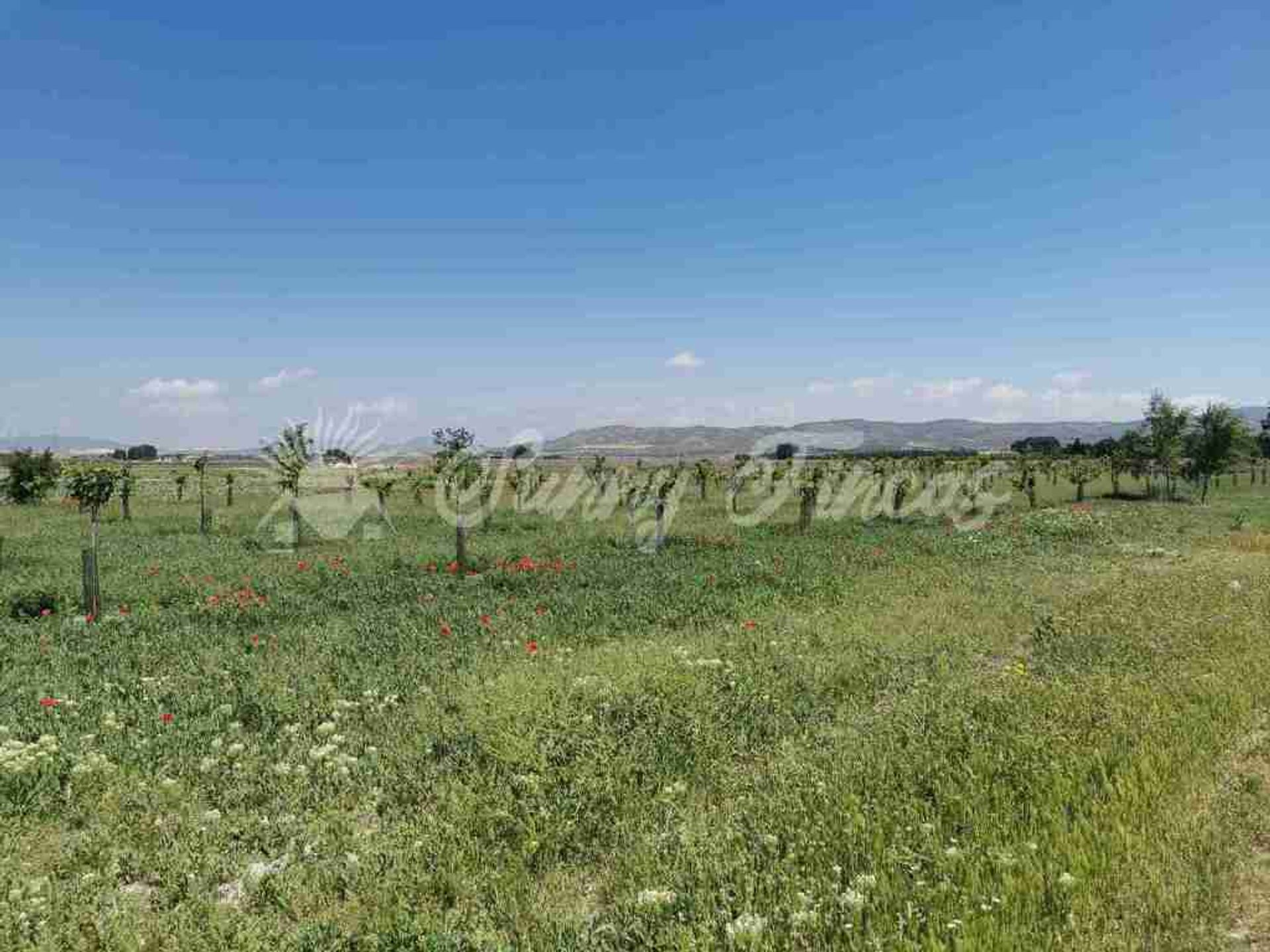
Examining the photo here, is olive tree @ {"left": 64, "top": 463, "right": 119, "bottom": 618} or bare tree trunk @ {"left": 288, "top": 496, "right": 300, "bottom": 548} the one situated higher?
olive tree @ {"left": 64, "top": 463, "right": 119, "bottom": 618}

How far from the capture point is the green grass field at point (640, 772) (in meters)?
5.05

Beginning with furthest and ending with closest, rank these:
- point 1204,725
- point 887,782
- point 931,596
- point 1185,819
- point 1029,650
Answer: point 931,596 → point 1029,650 → point 1204,725 → point 887,782 → point 1185,819

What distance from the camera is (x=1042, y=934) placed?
174 inches

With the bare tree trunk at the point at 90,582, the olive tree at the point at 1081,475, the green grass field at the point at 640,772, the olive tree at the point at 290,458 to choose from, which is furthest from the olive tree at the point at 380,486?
the olive tree at the point at 1081,475

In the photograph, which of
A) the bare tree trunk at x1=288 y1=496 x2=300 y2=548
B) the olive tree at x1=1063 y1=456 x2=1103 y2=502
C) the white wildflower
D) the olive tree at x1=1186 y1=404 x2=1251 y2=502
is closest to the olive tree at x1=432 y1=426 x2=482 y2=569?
the bare tree trunk at x1=288 y1=496 x2=300 y2=548

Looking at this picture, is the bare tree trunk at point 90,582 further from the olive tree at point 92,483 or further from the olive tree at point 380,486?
the olive tree at point 380,486

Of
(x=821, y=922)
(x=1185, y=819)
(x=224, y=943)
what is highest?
(x=1185, y=819)

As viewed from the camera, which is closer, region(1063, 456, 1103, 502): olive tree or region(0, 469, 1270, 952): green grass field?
region(0, 469, 1270, 952): green grass field

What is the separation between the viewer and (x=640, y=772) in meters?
7.58

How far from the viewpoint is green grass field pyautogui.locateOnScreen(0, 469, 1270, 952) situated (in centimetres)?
505

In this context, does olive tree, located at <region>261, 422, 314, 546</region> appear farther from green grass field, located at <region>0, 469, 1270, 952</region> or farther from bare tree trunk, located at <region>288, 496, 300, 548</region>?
green grass field, located at <region>0, 469, 1270, 952</region>

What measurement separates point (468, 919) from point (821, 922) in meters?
2.58

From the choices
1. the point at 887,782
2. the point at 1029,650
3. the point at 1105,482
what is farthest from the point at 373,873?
the point at 1105,482

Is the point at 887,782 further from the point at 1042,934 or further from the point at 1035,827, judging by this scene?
the point at 1042,934
